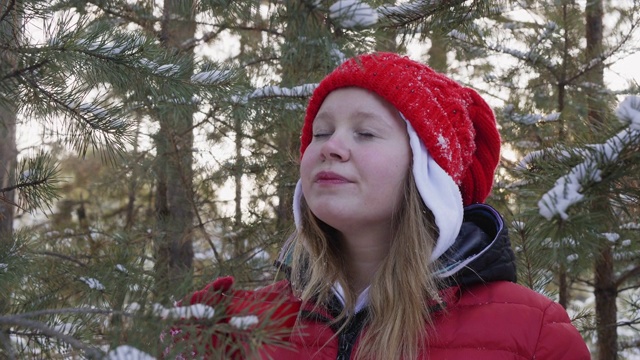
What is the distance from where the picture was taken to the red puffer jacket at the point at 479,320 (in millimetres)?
1827

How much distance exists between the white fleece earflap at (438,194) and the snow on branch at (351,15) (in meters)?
0.96

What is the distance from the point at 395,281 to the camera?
6.43ft

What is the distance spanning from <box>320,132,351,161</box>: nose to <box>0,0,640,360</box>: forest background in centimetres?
21

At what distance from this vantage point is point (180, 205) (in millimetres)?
4633

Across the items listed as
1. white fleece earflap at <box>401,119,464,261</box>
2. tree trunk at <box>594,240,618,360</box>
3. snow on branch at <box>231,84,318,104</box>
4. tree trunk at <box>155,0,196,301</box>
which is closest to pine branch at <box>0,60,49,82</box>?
white fleece earflap at <box>401,119,464,261</box>

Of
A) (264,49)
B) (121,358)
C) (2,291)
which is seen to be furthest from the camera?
(264,49)

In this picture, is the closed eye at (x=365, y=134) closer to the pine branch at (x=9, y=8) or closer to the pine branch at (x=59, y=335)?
the pine branch at (x=9, y=8)

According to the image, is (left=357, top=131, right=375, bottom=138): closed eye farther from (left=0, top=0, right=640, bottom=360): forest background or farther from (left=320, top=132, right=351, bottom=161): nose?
(left=0, top=0, right=640, bottom=360): forest background

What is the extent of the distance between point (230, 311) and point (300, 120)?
229cm

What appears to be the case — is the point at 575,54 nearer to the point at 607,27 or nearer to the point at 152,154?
the point at 607,27

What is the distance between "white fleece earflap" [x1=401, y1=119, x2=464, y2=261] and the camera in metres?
2.02

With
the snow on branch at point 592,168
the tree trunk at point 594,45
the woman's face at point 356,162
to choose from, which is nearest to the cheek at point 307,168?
the woman's face at point 356,162

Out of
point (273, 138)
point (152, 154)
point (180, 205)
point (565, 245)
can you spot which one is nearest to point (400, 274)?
point (565, 245)

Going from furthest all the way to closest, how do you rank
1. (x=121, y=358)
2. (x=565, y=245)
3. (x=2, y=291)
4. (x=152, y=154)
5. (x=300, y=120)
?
1. (x=152, y=154)
2. (x=300, y=120)
3. (x=2, y=291)
4. (x=565, y=245)
5. (x=121, y=358)
